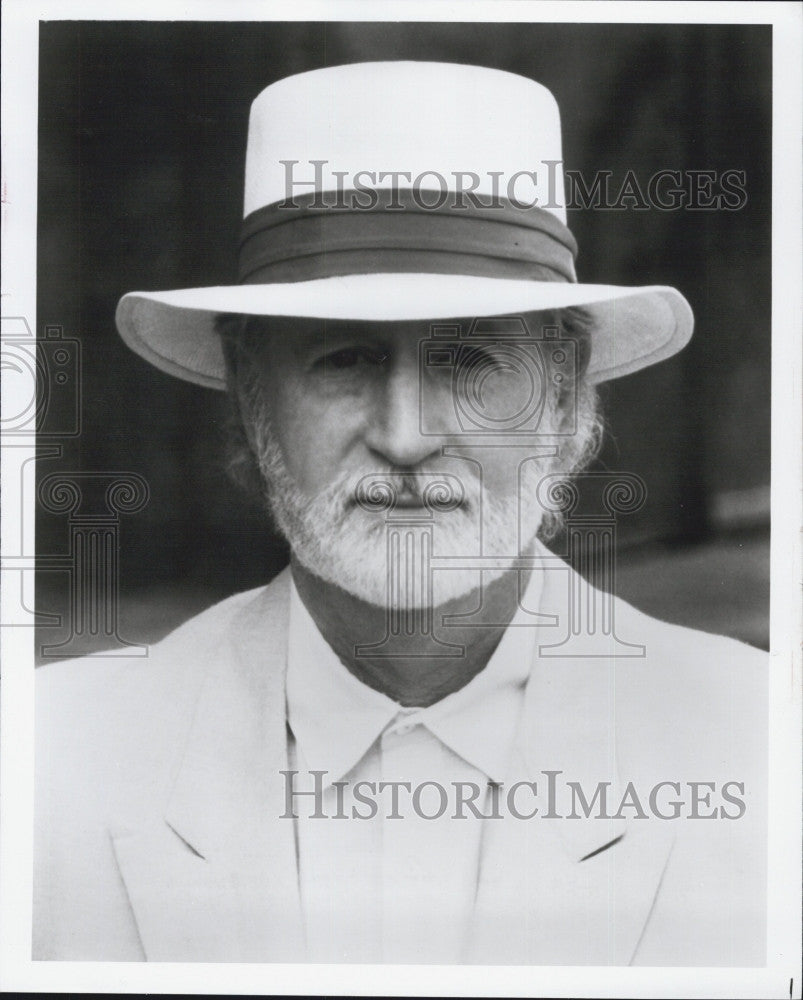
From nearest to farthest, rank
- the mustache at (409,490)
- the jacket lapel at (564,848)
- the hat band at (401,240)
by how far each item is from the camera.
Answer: the hat band at (401,240)
the mustache at (409,490)
the jacket lapel at (564,848)

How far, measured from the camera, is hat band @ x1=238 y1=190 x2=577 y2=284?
2520 millimetres

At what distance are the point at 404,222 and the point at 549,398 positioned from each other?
0.58 metres

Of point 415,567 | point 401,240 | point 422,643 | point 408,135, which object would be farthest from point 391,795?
point 408,135

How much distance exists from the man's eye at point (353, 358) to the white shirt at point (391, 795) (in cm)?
61

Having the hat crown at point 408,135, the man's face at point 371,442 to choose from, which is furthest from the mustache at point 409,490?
the hat crown at point 408,135

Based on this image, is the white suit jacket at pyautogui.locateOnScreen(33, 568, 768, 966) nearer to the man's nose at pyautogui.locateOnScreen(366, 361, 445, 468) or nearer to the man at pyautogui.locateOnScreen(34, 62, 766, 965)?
the man at pyautogui.locateOnScreen(34, 62, 766, 965)

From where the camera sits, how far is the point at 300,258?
8.43ft

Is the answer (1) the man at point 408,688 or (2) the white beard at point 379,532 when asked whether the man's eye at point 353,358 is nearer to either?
(1) the man at point 408,688

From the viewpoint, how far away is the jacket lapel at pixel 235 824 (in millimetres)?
2764

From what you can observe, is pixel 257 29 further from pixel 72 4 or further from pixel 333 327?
pixel 333 327

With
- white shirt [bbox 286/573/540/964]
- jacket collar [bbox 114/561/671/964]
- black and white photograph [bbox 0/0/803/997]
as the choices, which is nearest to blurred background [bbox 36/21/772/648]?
black and white photograph [bbox 0/0/803/997]

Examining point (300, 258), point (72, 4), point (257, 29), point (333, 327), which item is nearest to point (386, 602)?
point (333, 327)

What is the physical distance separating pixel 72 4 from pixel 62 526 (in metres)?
1.41

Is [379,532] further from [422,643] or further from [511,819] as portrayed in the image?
[511,819]
